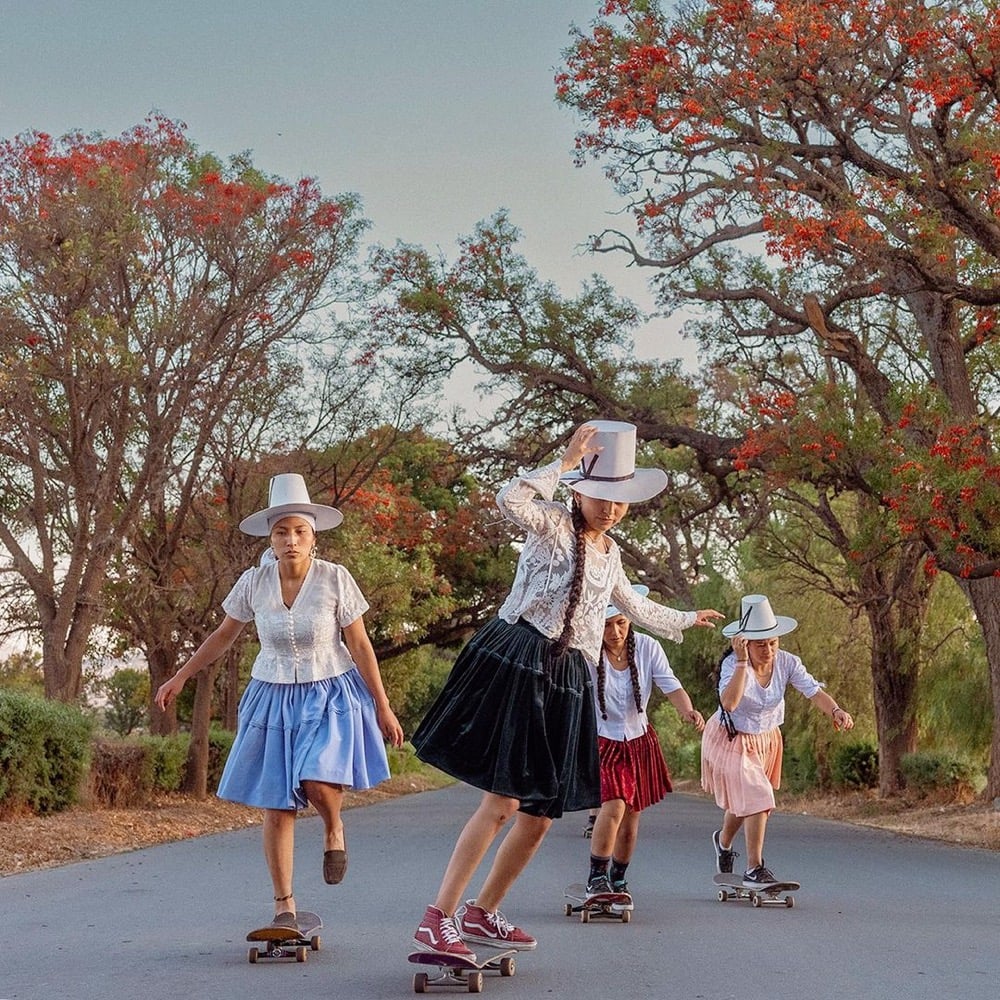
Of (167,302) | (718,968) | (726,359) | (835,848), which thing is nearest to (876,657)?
(726,359)

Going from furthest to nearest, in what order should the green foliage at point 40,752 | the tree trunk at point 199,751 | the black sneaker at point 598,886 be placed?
the tree trunk at point 199,751 → the green foliage at point 40,752 → the black sneaker at point 598,886

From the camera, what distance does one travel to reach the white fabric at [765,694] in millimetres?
10555

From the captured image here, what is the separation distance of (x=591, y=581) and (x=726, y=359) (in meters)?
20.8

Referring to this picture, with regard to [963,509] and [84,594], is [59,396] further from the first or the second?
[963,509]

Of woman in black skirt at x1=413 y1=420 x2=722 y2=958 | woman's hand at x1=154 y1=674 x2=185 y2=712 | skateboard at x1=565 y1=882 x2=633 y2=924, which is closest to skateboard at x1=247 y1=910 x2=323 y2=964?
woman in black skirt at x1=413 y1=420 x2=722 y2=958

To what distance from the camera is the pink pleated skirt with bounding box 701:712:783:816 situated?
1034 centimetres

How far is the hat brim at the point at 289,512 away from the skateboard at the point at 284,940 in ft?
6.06

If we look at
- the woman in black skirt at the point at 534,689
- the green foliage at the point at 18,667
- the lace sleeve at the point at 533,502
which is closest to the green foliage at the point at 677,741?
the green foliage at the point at 18,667

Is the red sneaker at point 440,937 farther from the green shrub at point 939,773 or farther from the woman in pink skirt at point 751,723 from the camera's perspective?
the green shrub at point 939,773

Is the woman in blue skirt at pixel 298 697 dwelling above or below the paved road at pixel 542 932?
above

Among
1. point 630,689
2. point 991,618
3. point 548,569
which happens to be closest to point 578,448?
point 548,569

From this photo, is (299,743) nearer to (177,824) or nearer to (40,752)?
(40,752)

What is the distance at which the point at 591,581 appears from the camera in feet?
21.2

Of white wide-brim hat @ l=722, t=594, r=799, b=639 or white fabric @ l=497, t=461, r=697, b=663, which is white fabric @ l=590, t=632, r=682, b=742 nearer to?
white wide-brim hat @ l=722, t=594, r=799, b=639
